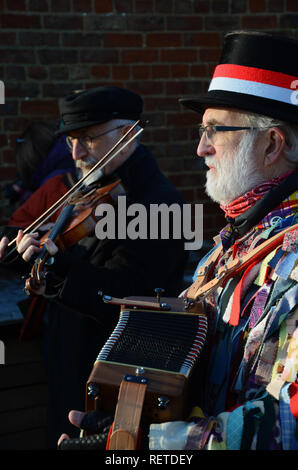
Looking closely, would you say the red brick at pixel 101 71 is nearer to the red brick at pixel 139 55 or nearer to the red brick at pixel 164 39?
the red brick at pixel 139 55

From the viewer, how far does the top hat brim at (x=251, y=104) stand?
5.76ft

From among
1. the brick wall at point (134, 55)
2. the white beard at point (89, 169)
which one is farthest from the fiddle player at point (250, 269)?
the brick wall at point (134, 55)

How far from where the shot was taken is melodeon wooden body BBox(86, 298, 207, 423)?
59.1 inches

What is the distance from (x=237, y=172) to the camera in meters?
1.84

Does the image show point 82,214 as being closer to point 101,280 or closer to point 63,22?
point 101,280

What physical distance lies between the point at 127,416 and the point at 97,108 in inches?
68.8

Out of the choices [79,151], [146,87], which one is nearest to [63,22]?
[146,87]

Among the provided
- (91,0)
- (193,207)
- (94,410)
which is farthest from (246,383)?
(91,0)

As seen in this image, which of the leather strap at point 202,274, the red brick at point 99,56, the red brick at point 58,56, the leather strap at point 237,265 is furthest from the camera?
the red brick at point 99,56

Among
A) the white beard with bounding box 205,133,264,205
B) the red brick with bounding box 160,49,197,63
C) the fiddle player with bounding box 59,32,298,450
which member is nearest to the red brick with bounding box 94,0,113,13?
the red brick with bounding box 160,49,197,63

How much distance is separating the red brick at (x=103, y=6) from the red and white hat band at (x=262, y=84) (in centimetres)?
268

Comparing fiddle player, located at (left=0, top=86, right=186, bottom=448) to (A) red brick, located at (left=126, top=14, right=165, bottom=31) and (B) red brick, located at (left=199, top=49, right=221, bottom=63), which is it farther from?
(B) red brick, located at (left=199, top=49, right=221, bottom=63)
